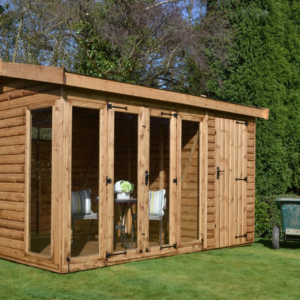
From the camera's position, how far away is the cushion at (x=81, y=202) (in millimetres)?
6922

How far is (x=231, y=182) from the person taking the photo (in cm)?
862

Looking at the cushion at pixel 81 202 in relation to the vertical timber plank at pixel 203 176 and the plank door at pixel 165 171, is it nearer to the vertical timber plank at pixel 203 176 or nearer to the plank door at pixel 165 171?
the plank door at pixel 165 171

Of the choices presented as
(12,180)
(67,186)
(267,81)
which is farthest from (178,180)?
(267,81)

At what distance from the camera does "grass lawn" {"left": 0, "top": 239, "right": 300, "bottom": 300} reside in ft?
16.8

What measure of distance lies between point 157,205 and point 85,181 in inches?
43.8

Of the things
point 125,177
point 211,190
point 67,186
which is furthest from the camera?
point 211,190

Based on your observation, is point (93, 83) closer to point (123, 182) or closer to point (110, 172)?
point (110, 172)

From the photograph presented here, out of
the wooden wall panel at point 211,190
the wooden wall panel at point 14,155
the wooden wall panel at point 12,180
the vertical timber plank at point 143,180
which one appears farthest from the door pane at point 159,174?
the wooden wall panel at point 12,180

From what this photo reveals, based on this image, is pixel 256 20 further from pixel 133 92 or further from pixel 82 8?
pixel 133 92

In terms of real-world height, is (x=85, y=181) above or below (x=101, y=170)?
below

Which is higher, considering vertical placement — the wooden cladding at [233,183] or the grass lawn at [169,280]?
the wooden cladding at [233,183]

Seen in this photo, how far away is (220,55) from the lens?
12.3m

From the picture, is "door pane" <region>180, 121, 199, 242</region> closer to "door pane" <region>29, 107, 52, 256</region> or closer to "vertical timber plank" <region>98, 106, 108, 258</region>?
"vertical timber plank" <region>98, 106, 108, 258</region>

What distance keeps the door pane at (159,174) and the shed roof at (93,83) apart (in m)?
0.38
